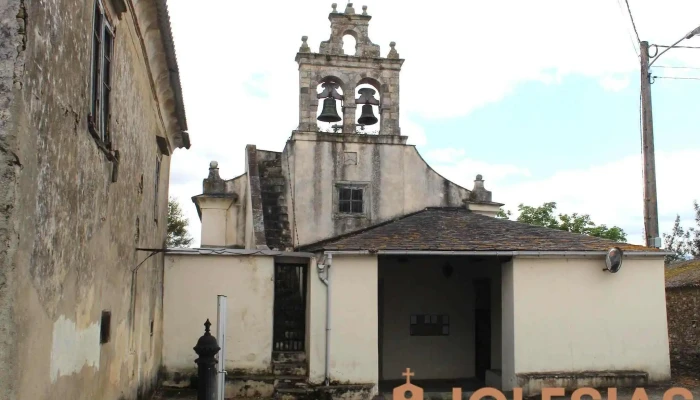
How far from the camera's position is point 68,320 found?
4.70m

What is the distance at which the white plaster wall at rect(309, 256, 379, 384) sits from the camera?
37.9 feet

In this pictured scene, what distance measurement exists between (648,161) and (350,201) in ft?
21.1

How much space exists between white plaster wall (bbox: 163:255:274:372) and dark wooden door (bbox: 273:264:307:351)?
36 centimetres

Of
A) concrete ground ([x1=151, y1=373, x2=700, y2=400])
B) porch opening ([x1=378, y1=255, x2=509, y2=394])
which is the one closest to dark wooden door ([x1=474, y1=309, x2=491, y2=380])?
porch opening ([x1=378, y1=255, x2=509, y2=394])

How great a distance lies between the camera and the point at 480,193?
53.9 feet

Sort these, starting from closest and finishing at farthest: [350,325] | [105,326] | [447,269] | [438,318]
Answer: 1. [105,326]
2. [350,325]
3. [447,269]
4. [438,318]

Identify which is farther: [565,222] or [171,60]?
[565,222]

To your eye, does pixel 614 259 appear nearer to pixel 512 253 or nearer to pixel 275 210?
pixel 512 253

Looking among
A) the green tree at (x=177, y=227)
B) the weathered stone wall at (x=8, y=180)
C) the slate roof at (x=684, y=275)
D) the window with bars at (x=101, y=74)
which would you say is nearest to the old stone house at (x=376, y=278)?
the slate roof at (x=684, y=275)

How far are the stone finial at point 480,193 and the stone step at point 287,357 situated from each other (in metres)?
6.34

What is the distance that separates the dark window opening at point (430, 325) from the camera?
14891 mm

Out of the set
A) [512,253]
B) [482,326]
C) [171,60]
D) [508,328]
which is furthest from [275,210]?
[171,60]

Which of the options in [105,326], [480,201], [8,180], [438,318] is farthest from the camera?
[480,201]

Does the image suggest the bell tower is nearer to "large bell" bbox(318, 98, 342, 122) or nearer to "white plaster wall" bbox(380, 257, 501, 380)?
"large bell" bbox(318, 98, 342, 122)
